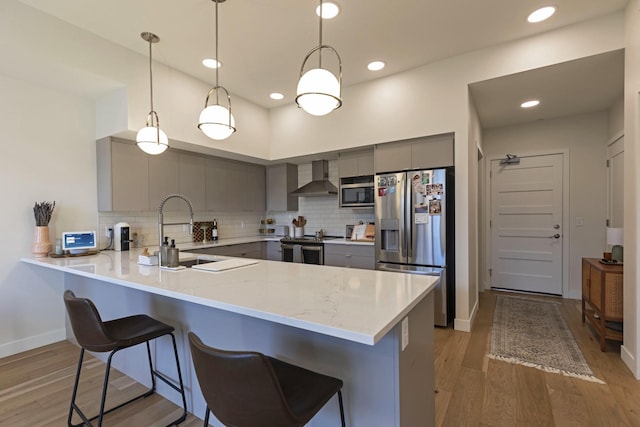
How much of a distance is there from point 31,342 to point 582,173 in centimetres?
693

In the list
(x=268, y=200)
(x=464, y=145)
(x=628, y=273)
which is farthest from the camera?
(x=268, y=200)

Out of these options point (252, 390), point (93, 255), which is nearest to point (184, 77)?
point (93, 255)

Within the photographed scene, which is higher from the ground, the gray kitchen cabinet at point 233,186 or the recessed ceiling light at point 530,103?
the recessed ceiling light at point 530,103

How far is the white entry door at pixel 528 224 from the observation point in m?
4.52

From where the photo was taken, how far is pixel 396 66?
11.5 ft

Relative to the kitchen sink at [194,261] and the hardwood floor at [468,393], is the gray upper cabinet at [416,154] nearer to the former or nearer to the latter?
the hardwood floor at [468,393]

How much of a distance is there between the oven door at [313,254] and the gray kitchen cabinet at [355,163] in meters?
1.09

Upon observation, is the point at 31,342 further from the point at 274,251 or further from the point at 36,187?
the point at 274,251

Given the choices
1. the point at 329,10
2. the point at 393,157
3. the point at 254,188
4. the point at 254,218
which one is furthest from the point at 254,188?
the point at 329,10

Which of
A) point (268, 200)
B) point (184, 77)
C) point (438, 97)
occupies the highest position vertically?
point (184, 77)

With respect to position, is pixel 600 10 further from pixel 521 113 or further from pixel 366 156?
pixel 366 156

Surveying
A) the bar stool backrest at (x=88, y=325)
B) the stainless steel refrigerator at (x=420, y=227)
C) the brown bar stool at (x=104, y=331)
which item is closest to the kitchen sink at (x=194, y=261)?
the brown bar stool at (x=104, y=331)

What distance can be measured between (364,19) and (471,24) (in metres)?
0.96

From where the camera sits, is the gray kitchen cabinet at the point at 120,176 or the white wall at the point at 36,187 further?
the gray kitchen cabinet at the point at 120,176
